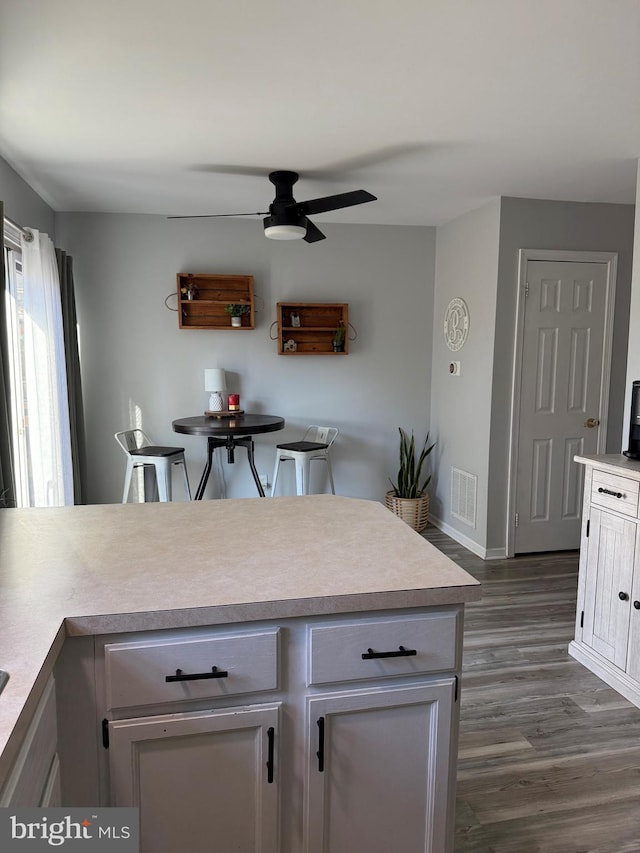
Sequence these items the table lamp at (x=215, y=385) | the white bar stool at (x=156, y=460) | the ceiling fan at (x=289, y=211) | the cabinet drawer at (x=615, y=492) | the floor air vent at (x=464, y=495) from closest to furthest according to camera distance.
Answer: the cabinet drawer at (x=615, y=492) < the ceiling fan at (x=289, y=211) < the white bar stool at (x=156, y=460) < the floor air vent at (x=464, y=495) < the table lamp at (x=215, y=385)

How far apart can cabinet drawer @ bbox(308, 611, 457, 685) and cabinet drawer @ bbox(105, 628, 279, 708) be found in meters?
0.11

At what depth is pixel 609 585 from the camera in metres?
2.63

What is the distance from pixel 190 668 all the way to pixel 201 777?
24cm

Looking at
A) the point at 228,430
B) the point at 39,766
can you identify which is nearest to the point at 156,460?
the point at 228,430

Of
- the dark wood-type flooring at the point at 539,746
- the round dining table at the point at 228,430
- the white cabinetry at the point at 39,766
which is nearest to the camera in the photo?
the white cabinetry at the point at 39,766

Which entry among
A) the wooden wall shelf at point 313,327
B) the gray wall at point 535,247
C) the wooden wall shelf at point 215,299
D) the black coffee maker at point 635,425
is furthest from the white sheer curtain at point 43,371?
the black coffee maker at point 635,425

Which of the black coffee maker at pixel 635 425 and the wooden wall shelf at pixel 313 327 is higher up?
the wooden wall shelf at pixel 313 327

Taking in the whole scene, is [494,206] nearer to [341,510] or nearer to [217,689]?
[341,510]

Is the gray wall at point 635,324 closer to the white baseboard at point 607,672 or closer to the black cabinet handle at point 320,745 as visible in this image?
the white baseboard at point 607,672

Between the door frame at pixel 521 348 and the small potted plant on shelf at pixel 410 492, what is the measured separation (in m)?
0.85

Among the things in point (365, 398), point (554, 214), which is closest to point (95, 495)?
point (365, 398)

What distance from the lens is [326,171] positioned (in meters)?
3.44

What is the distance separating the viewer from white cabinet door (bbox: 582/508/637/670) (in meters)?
2.52

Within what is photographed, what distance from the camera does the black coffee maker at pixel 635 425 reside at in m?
2.71
